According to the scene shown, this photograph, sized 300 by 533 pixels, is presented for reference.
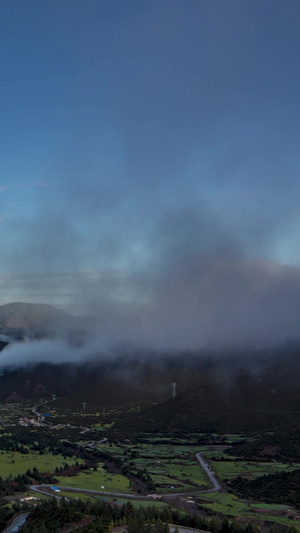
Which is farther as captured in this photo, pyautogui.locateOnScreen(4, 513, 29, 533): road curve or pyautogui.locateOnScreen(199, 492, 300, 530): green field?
pyautogui.locateOnScreen(199, 492, 300, 530): green field

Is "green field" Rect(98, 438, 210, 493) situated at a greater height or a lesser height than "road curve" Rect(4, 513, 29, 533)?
lesser

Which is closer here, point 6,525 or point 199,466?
point 6,525

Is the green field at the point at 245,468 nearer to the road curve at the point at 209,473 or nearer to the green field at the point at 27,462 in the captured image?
the road curve at the point at 209,473

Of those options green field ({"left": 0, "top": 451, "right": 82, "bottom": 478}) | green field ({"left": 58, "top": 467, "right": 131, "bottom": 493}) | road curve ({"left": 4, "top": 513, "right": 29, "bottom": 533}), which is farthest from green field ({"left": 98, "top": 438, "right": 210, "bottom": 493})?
road curve ({"left": 4, "top": 513, "right": 29, "bottom": 533})

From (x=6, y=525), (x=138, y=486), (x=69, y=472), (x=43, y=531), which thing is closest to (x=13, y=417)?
(x=69, y=472)

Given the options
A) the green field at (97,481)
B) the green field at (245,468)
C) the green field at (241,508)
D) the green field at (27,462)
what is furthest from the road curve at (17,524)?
the green field at (245,468)

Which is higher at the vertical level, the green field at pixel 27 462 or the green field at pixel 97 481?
the green field at pixel 27 462

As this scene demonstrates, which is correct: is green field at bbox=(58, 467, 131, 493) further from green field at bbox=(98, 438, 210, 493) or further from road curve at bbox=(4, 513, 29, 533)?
road curve at bbox=(4, 513, 29, 533)

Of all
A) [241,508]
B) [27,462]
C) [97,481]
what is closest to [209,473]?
[97,481]

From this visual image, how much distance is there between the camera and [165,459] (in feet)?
415

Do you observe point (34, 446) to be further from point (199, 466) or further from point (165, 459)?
point (199, 466)

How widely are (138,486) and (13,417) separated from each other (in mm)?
100334

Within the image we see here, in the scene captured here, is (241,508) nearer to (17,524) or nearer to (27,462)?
(17,524)

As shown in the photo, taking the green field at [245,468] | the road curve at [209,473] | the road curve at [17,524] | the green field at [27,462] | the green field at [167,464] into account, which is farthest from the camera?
the green field at [245,468]
